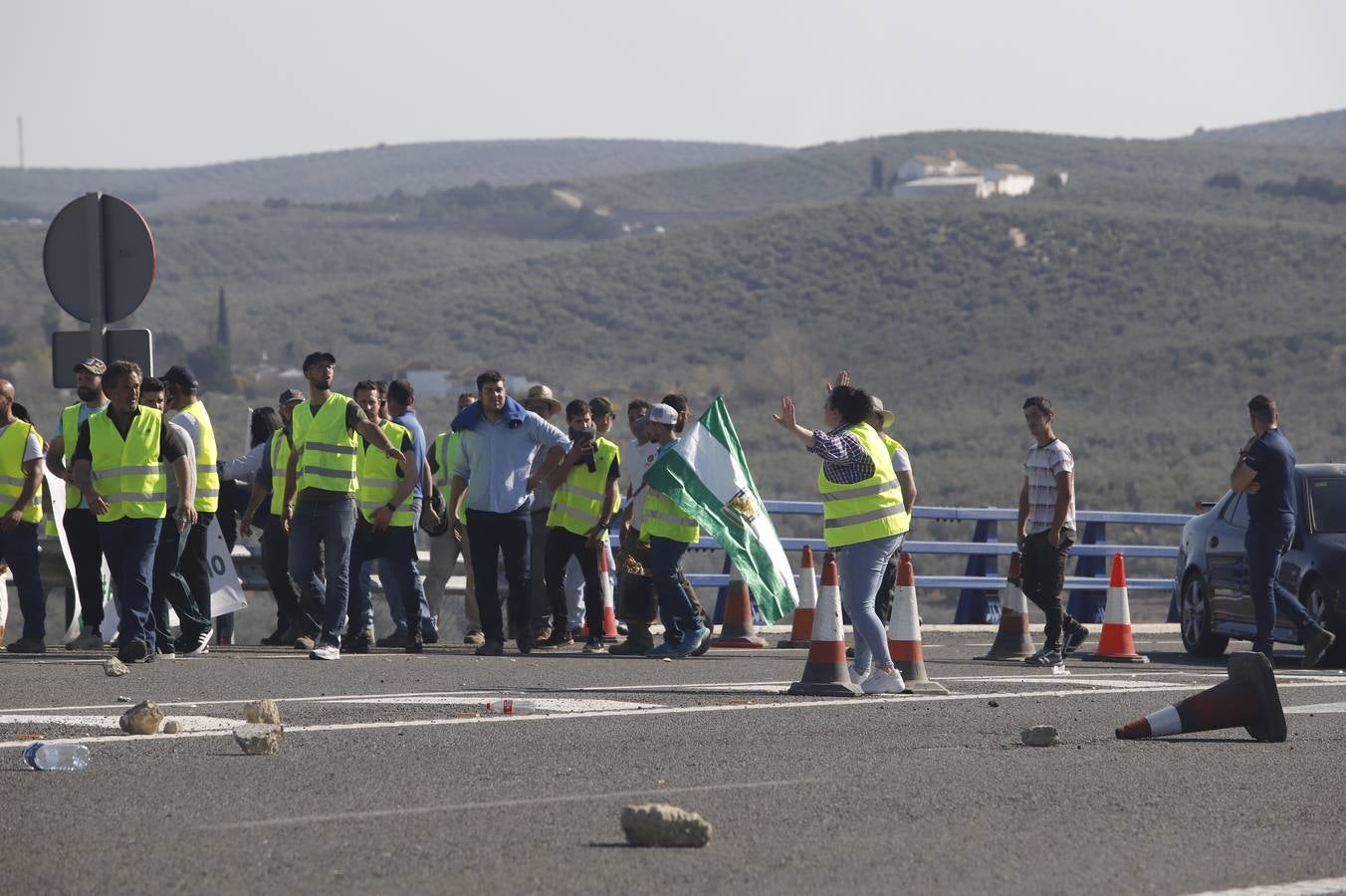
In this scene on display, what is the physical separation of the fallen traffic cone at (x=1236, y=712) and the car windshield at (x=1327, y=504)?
6.51 meters

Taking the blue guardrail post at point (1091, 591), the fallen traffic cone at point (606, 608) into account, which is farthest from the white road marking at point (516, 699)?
the blue guardrail post at point (1091, 591)

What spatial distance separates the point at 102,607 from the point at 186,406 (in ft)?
4.91

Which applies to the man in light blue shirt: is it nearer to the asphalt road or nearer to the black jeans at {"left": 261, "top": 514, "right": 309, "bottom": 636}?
the black jeans at {"left": 261, "top": 514, "right": 309, "bottom": 636}

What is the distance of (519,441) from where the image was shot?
51.4 feet

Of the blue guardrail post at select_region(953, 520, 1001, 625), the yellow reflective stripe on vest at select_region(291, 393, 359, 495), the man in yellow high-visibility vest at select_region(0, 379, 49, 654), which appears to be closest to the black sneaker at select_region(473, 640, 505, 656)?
the yellow reflective stripe on vest at select_region(291, 393, 359, 495)

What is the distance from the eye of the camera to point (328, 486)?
1482 cm

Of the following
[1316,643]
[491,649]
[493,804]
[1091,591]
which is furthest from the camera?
[1091,591]

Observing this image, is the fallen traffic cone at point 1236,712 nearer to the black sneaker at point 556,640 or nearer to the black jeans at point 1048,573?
the black jeans at point 1048,573

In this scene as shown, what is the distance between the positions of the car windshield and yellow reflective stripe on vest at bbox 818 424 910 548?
17.9 ft

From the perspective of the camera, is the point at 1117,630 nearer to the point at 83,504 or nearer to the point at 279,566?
the point at 279,566

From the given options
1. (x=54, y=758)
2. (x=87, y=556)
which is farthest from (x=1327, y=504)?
(x=54, y=758)

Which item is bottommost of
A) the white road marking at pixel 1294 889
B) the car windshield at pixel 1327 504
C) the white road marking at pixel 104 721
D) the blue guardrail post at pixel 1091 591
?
the blue guardrail post at pixel 1091 591

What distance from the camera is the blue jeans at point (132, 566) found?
45.6 feet

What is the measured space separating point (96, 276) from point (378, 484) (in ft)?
8.13
